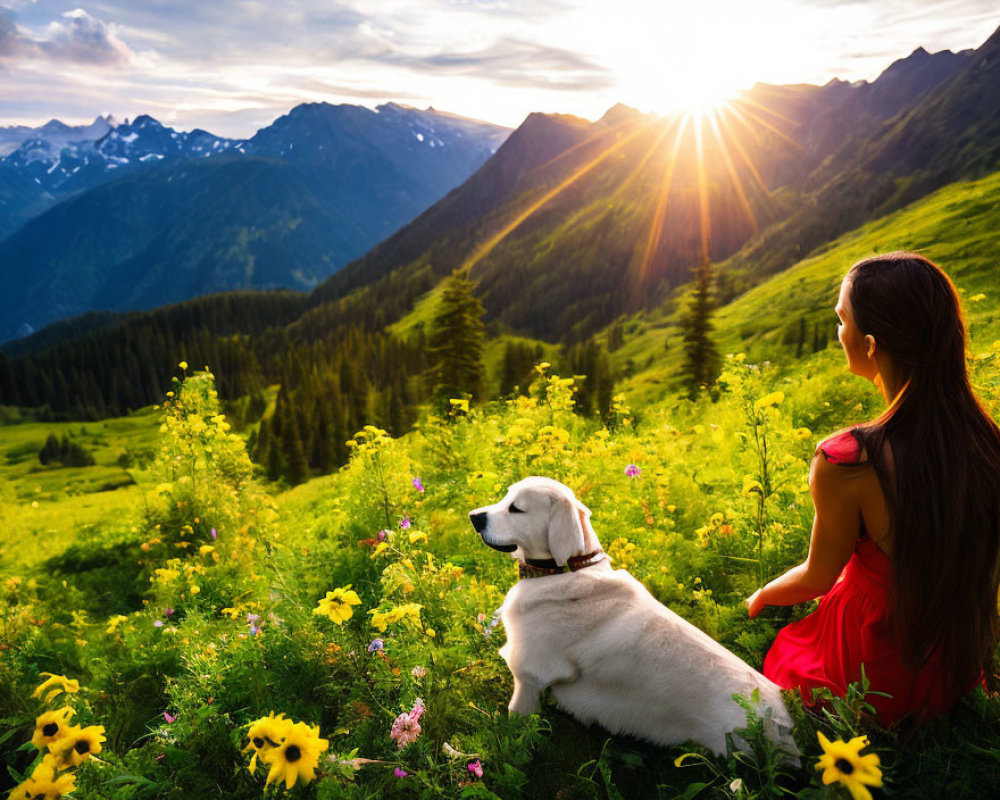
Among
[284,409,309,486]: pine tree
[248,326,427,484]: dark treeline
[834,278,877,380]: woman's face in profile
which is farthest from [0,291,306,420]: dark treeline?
[834,278,877,380]: woman's face in profile

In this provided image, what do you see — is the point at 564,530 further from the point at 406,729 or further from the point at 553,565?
the point at 406,729

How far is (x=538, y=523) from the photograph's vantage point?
3561mm

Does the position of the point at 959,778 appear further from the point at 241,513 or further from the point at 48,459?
the point at 48,459

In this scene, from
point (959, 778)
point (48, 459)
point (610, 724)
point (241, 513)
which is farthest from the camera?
point (48, 459)

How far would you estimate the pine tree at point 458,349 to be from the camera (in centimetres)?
2394

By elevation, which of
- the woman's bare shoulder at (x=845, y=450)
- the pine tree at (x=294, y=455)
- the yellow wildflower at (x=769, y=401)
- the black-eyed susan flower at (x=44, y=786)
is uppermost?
the woman's bare shoulder at (x=845, y=450)

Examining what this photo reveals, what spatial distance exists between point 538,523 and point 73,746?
2506 millimetres

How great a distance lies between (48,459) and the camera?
80625 millimetres

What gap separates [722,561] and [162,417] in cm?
888

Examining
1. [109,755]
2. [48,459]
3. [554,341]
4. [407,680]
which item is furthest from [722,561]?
[554,341]

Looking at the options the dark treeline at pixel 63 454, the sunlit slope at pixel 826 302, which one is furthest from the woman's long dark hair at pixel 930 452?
the dark treeline at pixel 63 454

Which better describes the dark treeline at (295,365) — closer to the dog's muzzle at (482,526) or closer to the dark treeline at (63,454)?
the dog's muzzle at (482,526)

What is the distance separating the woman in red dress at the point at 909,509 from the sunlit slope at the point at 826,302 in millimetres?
11342

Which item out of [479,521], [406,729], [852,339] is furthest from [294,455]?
[852,339]
